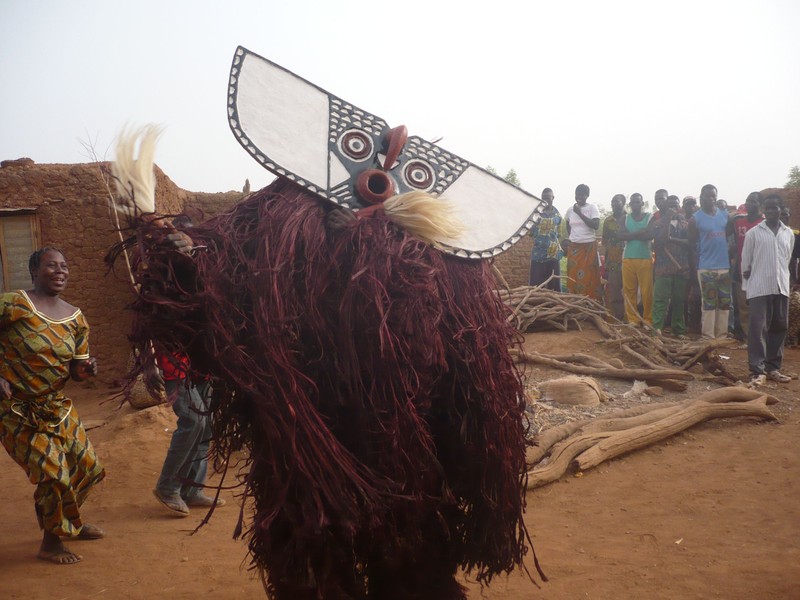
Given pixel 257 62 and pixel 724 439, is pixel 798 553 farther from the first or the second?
pixel 257 62

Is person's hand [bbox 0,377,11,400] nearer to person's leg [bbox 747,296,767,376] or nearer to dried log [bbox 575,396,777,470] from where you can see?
dried log [bbox 575,396,777,470]

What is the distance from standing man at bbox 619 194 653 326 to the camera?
368 inches

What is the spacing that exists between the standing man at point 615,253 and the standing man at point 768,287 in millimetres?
2937

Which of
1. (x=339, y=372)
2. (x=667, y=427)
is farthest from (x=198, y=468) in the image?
(x=667, y=427)

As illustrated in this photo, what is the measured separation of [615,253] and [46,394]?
28.9 feet

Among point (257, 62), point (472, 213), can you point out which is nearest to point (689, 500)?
point (472, 213)

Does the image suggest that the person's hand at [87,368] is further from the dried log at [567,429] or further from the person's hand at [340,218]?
the dried log at [567,429]

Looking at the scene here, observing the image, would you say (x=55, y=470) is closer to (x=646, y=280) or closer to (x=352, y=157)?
(x=352, y=157)

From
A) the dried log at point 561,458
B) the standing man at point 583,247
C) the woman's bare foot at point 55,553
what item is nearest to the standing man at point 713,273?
the standing man at point 583,247

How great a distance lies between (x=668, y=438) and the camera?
5258mm

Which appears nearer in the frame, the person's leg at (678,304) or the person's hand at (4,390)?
the person's hand at (4,390)

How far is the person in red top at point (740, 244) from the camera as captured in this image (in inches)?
329

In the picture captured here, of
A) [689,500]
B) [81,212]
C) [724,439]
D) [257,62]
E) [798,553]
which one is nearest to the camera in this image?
[257,62]

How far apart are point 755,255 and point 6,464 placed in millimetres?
7797
